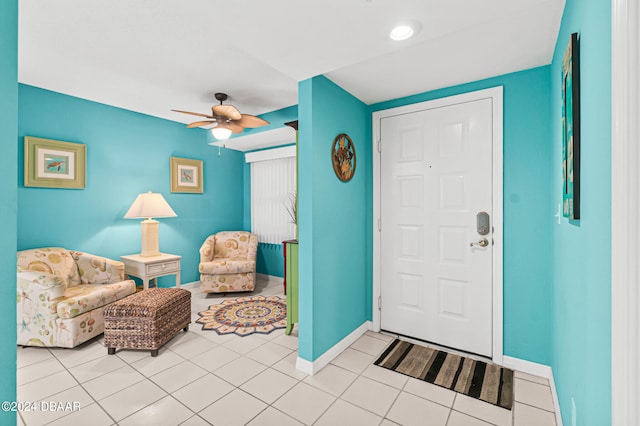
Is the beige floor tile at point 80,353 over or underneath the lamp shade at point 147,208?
underneath

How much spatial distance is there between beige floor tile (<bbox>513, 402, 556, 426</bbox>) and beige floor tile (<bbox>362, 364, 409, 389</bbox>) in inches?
26.8

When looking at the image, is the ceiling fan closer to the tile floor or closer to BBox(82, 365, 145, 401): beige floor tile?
the tile floor

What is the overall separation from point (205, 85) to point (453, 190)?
2.64m

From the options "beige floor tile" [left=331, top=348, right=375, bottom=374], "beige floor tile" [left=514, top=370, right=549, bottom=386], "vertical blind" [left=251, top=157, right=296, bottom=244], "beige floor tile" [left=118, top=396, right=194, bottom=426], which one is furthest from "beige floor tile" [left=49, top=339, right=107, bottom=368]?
"beige floor tile" [left=514, top=370, right=549, bottom=386]

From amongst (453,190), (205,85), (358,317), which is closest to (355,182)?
(453,190)

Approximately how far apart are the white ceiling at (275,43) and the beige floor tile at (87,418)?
2.38 metres

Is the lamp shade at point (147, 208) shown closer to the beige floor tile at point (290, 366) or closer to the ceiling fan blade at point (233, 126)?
the ceiling fan blade at point (233, 126)

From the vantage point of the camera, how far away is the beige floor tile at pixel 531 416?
1.75m

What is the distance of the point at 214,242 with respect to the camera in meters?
4.63

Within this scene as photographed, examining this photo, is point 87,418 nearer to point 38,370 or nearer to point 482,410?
point 38,370

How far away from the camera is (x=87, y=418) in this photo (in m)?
1.78

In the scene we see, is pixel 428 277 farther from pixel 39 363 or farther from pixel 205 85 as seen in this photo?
pixel 39 363

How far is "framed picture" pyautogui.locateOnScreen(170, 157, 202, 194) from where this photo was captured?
434 centimetres

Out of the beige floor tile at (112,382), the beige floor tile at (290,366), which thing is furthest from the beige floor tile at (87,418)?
the beige floor tile at (290,366)
